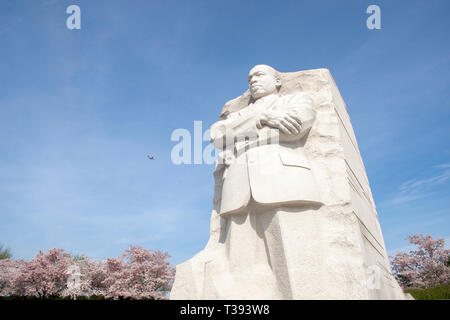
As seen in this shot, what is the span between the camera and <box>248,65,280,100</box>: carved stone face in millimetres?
4480

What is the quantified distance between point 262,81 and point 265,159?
156cm

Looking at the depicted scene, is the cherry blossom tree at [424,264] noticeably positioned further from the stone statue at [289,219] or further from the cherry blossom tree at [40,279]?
the cherry blossom tree at [40,279]

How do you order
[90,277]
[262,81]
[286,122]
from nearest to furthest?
[286,122], [262,81], [90,277]

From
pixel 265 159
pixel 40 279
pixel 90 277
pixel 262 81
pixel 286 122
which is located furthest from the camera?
pixel 90 277

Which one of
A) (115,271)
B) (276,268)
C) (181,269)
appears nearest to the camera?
(276,268)

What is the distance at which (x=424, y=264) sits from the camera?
46.0 ft

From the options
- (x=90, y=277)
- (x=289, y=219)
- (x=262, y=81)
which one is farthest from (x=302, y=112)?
(x=90, y=277)

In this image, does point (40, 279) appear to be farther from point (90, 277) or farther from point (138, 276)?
point (138, 276)

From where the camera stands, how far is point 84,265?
15.6 m

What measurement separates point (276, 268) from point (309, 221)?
0.62 metres

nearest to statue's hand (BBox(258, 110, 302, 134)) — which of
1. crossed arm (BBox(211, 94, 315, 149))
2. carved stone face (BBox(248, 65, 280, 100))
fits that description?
crossed arm (BBox(211, 94, 315, 149))
